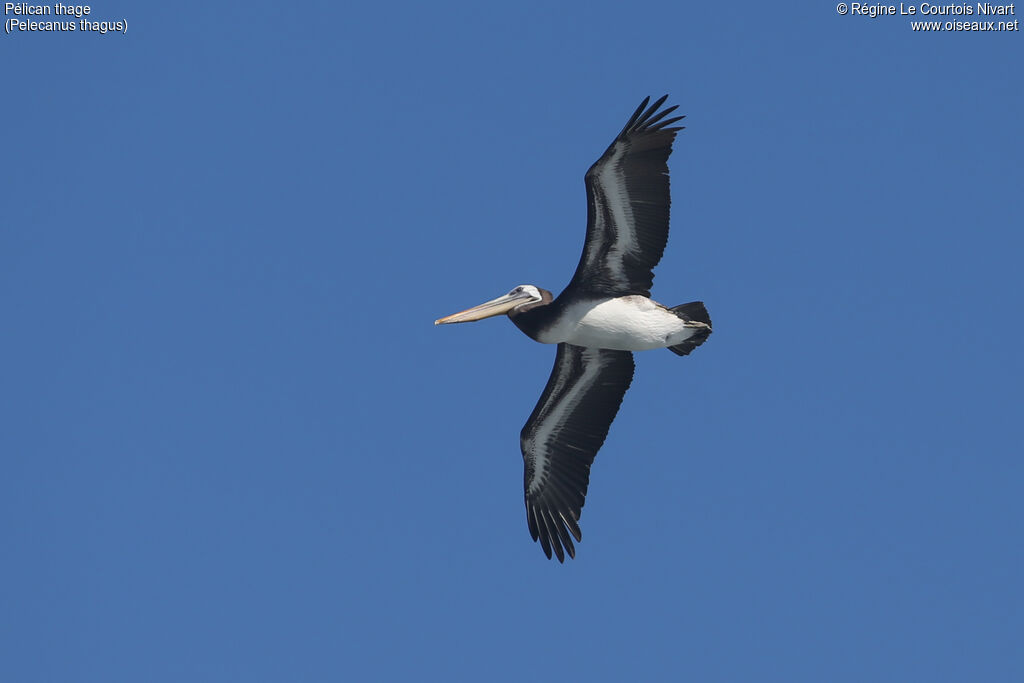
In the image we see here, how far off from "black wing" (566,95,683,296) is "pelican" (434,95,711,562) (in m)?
0.01

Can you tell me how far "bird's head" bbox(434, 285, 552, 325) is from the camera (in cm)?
1753

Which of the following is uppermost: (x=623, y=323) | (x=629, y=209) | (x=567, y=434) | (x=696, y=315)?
(x=629, y=209)

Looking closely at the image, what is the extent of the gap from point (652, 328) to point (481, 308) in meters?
2.42

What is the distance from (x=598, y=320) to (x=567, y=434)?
8.10 ft

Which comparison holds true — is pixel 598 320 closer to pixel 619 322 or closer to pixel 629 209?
pixel 619 322

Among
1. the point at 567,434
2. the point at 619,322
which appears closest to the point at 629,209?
the point at 619,322

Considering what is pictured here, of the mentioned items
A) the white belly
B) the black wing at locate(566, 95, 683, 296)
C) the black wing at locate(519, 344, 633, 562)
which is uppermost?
the black wing at locate(566, 95, 683, 296)

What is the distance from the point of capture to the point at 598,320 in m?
16.8

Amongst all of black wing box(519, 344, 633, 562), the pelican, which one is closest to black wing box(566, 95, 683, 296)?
the pelican

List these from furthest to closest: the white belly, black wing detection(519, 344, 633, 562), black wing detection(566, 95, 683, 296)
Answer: black wing detection(519, 344, 633, 562) → the white belly → black wing detection(566, 95, 683, 296)

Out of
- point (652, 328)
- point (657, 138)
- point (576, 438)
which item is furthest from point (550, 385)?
point (657, 138)

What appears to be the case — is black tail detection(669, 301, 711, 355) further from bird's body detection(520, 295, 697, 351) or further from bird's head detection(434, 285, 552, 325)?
bird's head detection(434, 285, 552, 325)

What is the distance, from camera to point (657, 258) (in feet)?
55.2

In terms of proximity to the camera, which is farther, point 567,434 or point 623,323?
point 567,434
